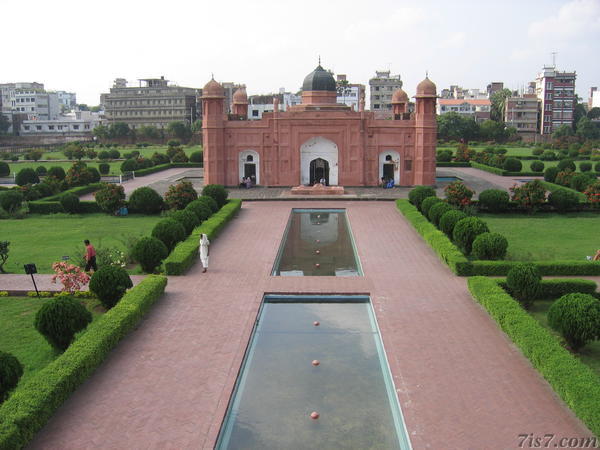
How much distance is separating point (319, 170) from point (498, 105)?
61.3 metres

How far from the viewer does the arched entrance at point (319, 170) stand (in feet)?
107

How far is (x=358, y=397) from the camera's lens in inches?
354

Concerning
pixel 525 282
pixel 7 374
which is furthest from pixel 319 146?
pixel 7 374

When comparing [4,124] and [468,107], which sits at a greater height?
[468,107]

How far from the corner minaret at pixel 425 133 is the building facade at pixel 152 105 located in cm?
6061

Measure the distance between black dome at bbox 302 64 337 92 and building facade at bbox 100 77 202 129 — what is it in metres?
55.5

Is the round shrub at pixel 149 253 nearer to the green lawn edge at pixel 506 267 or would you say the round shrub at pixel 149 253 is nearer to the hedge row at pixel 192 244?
the hedge row at pixel 192 244

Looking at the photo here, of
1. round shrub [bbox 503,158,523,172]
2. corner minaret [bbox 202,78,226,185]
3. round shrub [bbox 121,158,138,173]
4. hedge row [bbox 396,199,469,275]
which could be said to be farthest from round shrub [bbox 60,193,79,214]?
round shrub [bbox 503,158,523,172]

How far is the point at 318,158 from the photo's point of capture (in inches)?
1276

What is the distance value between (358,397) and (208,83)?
83.9 ft

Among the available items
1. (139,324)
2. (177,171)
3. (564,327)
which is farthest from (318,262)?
(177,171)

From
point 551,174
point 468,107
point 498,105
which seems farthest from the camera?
point 468,107

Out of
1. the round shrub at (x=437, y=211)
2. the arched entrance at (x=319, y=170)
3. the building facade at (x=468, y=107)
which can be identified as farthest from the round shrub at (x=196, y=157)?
the building facade at (x=468, y=107)

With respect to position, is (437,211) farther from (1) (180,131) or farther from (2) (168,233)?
(1) (180,131)
